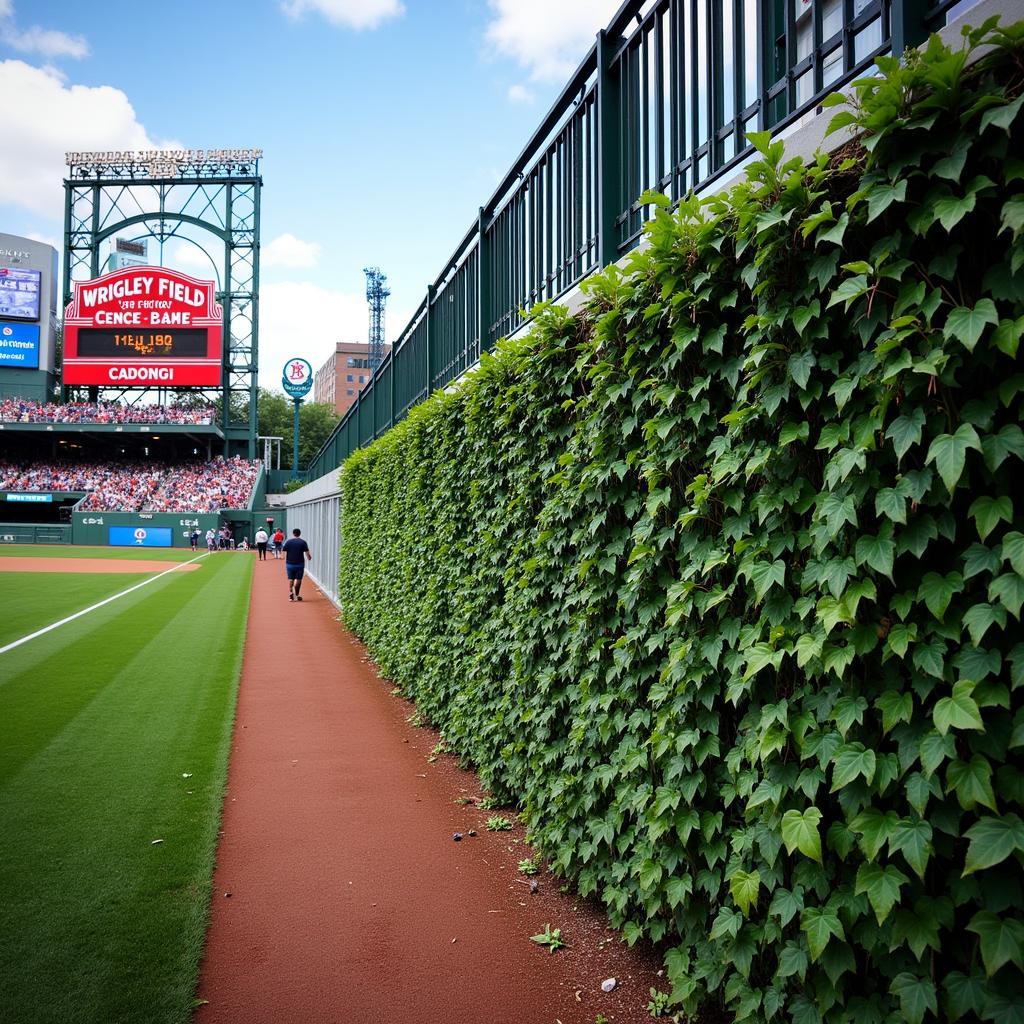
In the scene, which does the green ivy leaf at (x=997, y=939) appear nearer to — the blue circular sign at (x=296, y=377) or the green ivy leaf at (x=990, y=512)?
the green ivy leaf at (x=990, y=512)

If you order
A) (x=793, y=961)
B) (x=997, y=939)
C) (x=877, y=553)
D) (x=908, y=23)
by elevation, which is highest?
(x=908, y=23)

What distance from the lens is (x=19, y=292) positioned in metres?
56.7

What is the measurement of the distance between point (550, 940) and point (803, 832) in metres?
2.12

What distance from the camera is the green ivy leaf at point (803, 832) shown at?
232cm

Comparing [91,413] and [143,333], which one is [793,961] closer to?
[143,333]

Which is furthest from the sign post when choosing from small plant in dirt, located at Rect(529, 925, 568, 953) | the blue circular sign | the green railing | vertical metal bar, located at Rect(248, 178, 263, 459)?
small plant in dirt, located at Rect(529, 925, 568, 953)

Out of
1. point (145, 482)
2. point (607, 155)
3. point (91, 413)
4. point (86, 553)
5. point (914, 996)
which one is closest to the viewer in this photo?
point (914, 996)

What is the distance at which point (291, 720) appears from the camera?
853 cm

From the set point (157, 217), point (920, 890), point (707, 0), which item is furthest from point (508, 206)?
point (157, 217)

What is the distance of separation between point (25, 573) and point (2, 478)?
34.4m

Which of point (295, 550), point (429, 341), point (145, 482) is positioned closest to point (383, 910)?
point (429, 341)

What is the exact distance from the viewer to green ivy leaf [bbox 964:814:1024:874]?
188cm

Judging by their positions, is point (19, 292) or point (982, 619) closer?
point (982, 619)

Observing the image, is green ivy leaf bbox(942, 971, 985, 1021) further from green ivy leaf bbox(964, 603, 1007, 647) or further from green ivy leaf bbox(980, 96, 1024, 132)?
green ivy leaf bbox(980, 96, 1024, 132)
